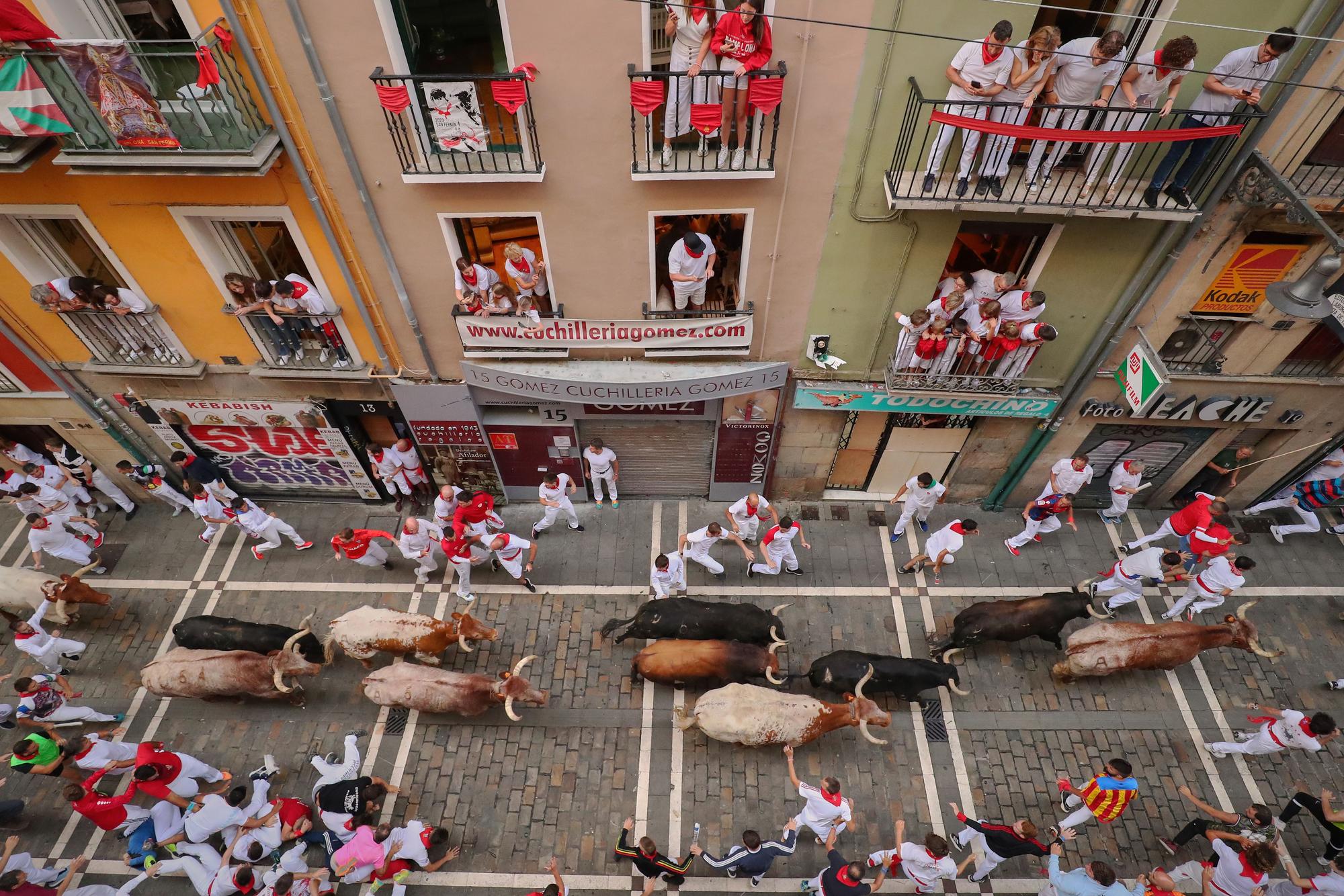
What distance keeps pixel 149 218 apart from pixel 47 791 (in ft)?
32.8

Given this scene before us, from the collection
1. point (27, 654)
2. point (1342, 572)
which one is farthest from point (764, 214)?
point (27, 654)

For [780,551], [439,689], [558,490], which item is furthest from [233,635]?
[780,551]

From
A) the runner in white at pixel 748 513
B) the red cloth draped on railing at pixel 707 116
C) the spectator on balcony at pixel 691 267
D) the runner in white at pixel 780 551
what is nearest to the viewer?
the red cloth draped on railing at pixel 707 116

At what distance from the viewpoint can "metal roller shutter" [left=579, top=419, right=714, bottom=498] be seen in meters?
14.0

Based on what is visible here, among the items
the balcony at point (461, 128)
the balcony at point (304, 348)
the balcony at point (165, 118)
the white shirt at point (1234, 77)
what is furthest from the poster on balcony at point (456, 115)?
the white shirt at point (1234, 77)

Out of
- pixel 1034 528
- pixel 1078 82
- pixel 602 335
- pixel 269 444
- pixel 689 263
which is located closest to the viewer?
pixel 1078 82

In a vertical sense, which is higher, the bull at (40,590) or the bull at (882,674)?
the bull at (40,590)

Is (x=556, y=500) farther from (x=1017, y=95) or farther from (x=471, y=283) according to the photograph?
(x=1017, y=95)

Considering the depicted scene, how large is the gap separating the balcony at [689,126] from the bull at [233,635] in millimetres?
9975

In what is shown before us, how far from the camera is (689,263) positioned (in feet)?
35.5

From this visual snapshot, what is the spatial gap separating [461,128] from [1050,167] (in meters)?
8.36

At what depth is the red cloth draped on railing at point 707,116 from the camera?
29.9 feet

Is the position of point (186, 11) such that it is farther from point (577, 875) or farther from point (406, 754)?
point (577, 875)

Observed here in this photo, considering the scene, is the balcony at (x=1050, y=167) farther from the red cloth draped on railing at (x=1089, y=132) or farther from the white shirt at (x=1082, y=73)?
the red cloth draped on railing at (x=1089, y=132)
